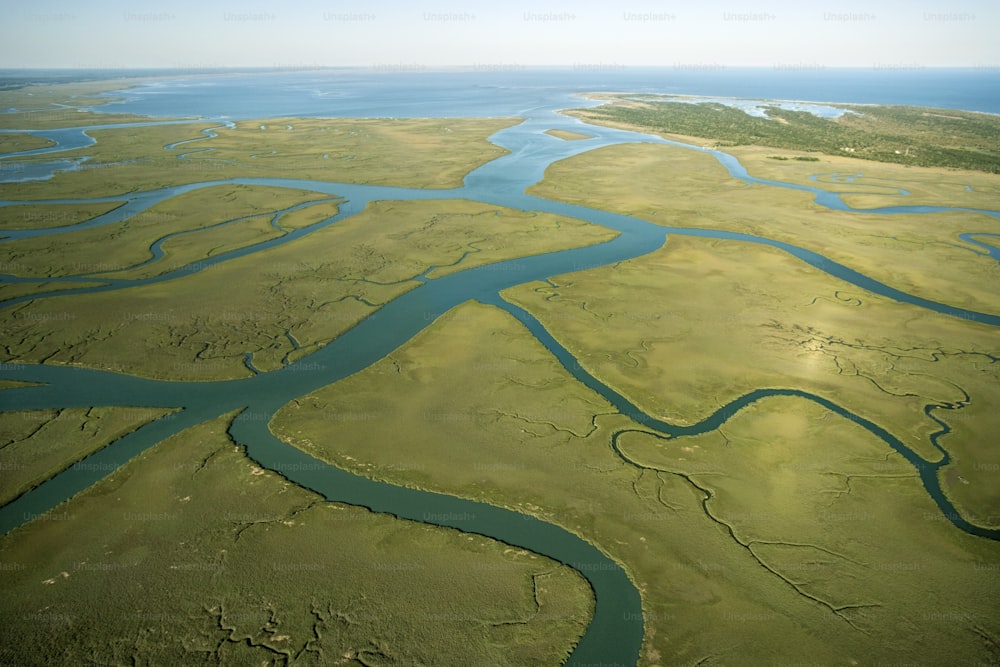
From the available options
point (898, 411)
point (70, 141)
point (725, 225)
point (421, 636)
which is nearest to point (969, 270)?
point (725, 225)

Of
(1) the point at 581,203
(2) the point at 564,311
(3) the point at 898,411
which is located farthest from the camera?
(1) the point at 581,203

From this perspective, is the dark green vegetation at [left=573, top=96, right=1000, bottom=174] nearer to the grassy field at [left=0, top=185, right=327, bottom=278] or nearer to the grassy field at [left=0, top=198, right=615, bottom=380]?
the grassy field at [left=0, top=198, right=615, bottom=380]

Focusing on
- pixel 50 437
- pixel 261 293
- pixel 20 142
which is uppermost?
pixel 20 142

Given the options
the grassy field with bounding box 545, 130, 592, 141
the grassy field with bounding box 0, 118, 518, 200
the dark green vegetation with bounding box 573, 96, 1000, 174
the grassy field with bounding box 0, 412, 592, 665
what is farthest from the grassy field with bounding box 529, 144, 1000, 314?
the grassy field with bounding box 0, 412, 592, 665

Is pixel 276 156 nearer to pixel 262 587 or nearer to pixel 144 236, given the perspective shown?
pixel 144 236

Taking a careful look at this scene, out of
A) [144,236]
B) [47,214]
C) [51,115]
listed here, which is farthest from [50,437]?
[51,115]

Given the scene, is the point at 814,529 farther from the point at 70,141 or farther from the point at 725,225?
the point at 70,141
